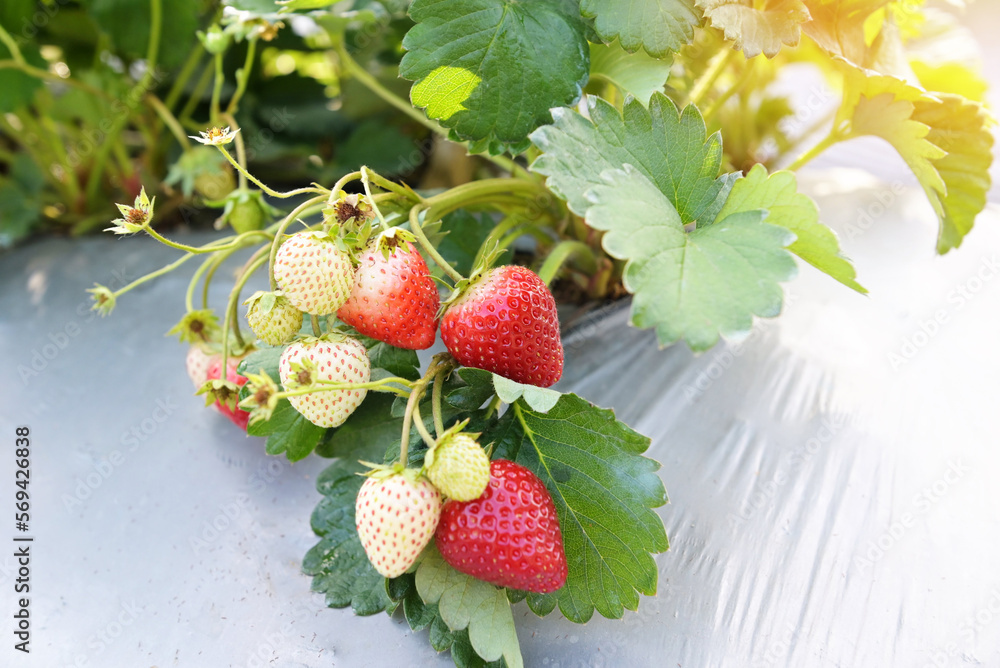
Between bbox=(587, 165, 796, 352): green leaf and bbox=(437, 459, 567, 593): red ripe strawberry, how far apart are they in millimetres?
134

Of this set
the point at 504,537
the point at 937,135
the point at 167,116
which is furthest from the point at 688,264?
the point at 167,116

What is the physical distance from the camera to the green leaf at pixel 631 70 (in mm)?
524

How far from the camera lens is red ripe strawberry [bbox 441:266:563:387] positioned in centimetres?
44

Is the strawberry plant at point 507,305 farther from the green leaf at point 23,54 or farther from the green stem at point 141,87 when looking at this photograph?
the green leaf at point 23,54

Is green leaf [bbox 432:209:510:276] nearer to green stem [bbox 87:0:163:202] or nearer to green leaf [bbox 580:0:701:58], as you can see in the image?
green leaf [bbox 580:0:701:58]

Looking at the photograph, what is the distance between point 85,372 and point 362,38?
1.91 ft

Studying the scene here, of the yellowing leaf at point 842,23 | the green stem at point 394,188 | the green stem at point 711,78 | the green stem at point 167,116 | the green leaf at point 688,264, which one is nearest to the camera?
the green leaf at point 688,264

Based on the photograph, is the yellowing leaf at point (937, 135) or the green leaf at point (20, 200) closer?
the yellowing leaf at point (937, 135)

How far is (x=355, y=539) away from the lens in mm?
548

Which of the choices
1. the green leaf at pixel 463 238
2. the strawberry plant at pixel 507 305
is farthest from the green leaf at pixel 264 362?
the green leaf at pixel 463 238

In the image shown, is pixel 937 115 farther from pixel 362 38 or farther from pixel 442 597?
pixel 362 38

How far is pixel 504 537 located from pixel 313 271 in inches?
7.8

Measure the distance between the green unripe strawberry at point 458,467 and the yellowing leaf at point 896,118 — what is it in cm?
46

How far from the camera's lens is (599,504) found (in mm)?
464
